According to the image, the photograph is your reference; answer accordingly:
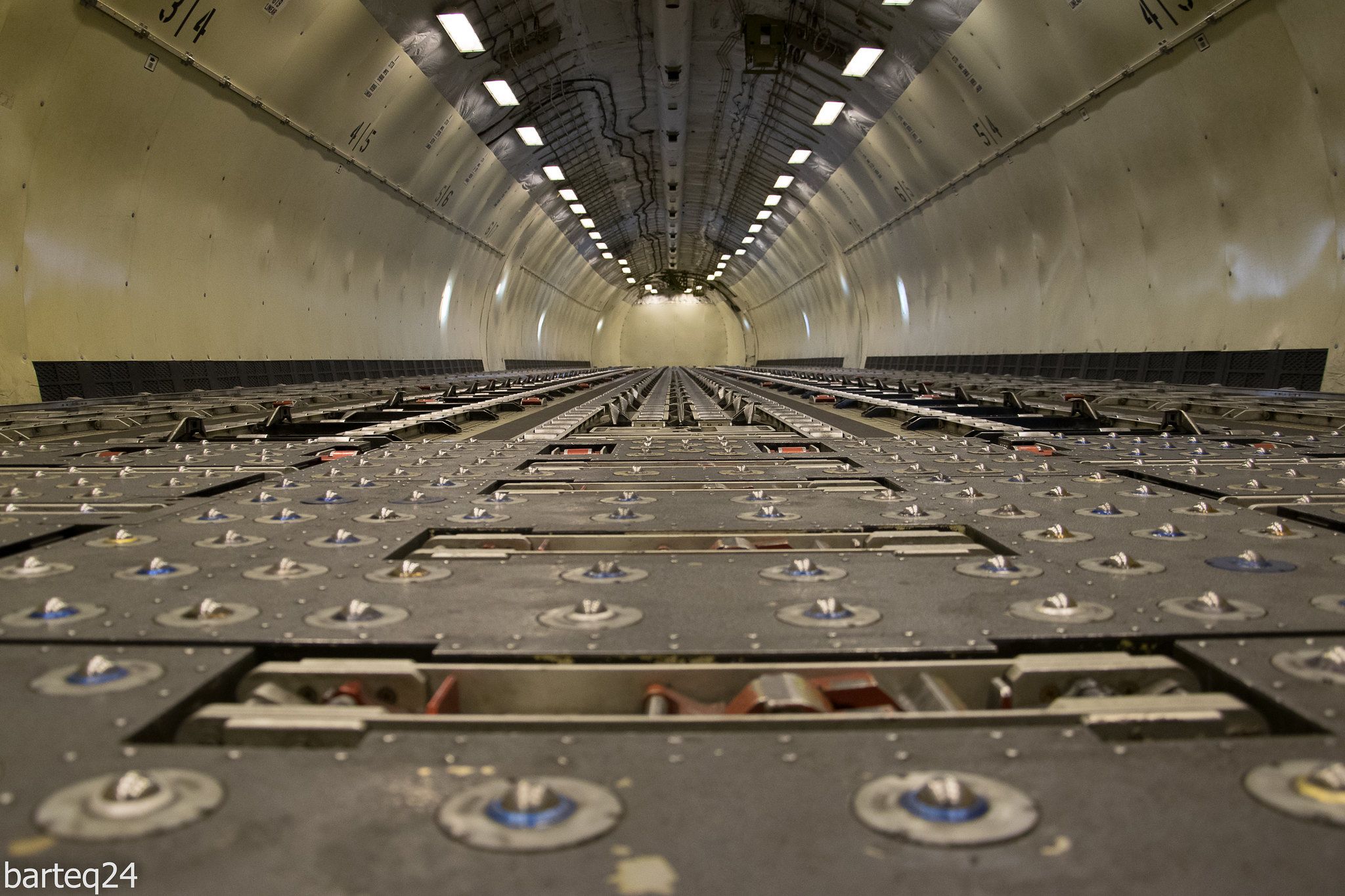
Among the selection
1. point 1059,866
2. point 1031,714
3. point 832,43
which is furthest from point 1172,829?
point 832,43

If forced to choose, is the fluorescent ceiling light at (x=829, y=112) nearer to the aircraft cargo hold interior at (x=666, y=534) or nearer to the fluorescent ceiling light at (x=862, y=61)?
the fluorescent ceiling light at (x=862, y=61)

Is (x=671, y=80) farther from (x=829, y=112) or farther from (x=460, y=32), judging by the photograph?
(x=460, y=32)

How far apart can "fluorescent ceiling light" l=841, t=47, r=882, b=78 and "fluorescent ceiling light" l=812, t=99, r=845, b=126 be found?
206 centimetres

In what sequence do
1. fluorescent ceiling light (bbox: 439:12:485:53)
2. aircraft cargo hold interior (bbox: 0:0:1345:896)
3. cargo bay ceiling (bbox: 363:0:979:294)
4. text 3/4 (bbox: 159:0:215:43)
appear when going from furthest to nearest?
cargo bay ceiling (bbox: 363:0:979:294) → fluorescent ceiling light (bbox: 439:12:485:53) → text 3/4 (bbox: 159:0:215:43) → aircraft cargo hold interior (bbox: 0:0:1345:896)

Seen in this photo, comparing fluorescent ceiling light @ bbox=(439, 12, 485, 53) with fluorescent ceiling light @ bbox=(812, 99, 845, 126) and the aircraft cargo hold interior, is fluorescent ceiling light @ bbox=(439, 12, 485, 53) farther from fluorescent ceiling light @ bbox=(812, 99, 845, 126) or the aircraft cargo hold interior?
fluorescent ceiling light @ bbox=(812, 99, 845, 126)

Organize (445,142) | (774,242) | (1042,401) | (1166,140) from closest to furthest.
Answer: (1042,401), (1166,140), (445,142), (774,242)

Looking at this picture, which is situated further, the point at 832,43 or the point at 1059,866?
the point at 832,43

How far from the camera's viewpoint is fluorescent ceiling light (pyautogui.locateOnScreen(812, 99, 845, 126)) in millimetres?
19453

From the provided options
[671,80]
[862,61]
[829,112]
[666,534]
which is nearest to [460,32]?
[671,80]

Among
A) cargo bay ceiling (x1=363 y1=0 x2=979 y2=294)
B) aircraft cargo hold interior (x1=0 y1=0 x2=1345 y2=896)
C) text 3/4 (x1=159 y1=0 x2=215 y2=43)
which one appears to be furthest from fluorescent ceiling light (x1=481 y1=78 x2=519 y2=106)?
text 3/4 (x1=159 y1=0 x2=215 y2=43)

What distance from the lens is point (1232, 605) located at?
205 cm

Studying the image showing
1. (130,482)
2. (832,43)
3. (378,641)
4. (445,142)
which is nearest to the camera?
(378,641)

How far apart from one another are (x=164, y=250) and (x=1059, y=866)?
48.3 feet

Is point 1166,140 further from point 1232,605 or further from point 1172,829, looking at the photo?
point 1172,829
